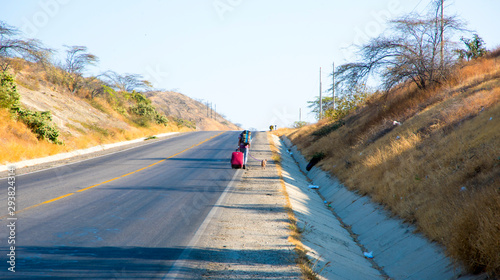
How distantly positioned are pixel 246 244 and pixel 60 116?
27393mm

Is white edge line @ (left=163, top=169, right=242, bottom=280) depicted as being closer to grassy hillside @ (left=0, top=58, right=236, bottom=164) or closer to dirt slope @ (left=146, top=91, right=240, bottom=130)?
grassy hillside @ (left=0, top=58, right=236, bottom=164)

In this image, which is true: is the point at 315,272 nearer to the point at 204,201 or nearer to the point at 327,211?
the point at 204,201

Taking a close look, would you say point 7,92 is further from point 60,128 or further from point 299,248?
point 299,248

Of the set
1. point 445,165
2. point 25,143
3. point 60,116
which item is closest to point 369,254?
point 445,165

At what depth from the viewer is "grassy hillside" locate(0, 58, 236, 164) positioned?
20.6 meters

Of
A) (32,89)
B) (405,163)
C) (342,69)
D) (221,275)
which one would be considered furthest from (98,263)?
(32,89)

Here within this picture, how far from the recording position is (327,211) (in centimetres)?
1219

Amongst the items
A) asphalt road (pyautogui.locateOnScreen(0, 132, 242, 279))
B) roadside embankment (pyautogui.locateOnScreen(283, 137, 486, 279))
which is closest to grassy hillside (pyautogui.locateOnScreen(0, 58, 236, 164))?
asphalt road (pyautogui.locateOnScreen(0, 132, 242, 279))

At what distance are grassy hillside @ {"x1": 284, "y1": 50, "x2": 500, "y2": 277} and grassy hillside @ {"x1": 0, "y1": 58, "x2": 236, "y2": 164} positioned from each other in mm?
16091

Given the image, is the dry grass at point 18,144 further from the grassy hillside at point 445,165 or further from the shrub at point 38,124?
the grassy hillside at point 445,165

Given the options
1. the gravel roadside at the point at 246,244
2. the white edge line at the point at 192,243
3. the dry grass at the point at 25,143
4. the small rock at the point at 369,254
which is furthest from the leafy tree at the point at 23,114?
the small rock at the point at 369,254

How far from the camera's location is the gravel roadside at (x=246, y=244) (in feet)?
17.9

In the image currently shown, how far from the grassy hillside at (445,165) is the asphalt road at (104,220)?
4.46m

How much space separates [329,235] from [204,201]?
3600 millimetres
